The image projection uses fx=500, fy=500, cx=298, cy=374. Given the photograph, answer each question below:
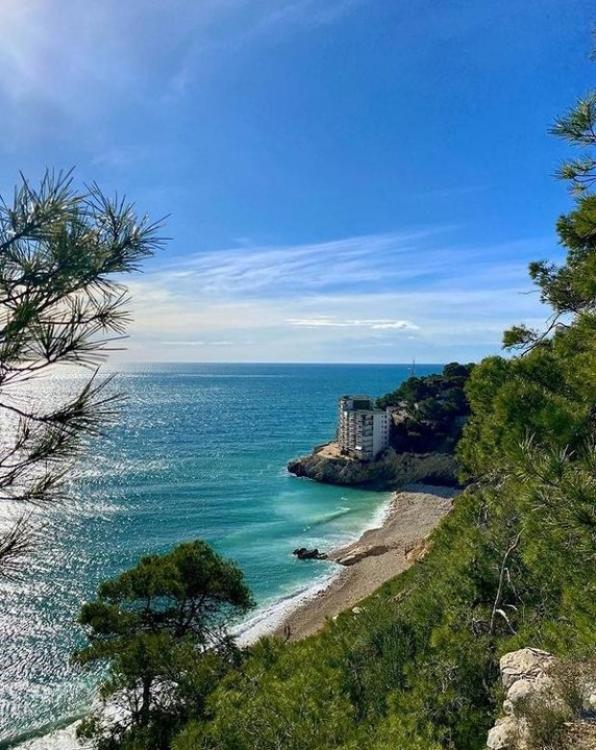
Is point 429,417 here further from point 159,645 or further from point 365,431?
point 159,645

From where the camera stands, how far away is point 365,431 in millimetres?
47750

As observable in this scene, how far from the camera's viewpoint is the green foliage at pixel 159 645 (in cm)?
838

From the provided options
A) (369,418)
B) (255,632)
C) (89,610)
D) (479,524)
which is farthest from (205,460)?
(479,524)

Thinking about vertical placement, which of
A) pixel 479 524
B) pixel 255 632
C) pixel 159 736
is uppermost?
pixel 479 524

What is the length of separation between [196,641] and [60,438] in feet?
28.2

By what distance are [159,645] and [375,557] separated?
860 inches

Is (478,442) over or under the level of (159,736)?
over

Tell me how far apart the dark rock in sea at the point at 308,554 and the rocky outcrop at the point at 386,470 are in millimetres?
16657

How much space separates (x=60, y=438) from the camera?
3.52 metres

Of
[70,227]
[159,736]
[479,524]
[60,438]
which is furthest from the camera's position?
[479,524]

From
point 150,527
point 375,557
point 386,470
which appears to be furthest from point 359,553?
point 386,470

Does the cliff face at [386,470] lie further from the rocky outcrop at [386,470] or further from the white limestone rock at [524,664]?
the white limestone rock at [524,664]

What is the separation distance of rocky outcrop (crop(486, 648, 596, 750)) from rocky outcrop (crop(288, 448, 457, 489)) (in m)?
40.8

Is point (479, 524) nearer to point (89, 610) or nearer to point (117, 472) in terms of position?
point (89, 610)
